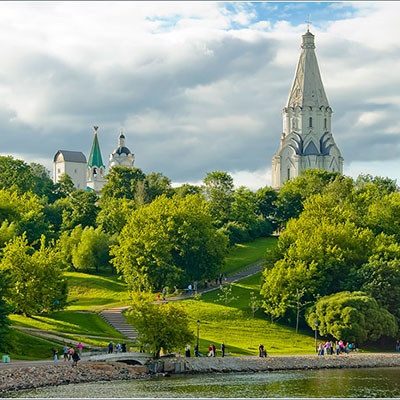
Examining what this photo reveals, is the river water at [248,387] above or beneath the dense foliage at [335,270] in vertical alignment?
beneath

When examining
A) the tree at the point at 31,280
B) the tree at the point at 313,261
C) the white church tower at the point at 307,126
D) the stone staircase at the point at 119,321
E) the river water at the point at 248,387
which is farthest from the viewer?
the white church tower at the point at 307,126

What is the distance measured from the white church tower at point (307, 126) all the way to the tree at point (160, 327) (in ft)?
345

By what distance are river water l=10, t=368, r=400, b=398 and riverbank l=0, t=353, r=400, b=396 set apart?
1149mm

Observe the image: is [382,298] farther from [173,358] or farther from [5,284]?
[5,284]

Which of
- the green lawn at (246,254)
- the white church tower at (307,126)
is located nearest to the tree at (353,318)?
the green lawn at (246,254)

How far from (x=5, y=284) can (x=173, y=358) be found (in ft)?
38.2

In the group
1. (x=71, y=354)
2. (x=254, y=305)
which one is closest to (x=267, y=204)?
(x=254, y=305)

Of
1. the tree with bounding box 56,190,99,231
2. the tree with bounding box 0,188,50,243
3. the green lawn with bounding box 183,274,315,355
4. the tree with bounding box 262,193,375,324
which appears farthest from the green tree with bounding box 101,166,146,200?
the green lawn with bounding box 183,274,315,355

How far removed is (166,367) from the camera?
5422 cm

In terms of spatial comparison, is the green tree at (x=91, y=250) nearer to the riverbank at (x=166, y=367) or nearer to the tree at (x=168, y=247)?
the tree at (x=168, y=247)

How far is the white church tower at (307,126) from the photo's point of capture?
159500 mm

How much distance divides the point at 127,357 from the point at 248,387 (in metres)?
9.91

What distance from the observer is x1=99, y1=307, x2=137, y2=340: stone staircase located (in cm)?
6422

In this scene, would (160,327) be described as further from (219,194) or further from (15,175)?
(15,175)
